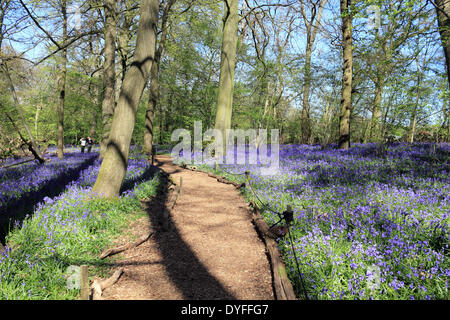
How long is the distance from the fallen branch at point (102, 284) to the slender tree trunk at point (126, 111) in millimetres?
2913

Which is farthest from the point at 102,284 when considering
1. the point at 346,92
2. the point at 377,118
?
the point at 377,118

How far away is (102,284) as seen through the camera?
315 centimetres

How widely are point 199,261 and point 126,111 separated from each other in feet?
14.5

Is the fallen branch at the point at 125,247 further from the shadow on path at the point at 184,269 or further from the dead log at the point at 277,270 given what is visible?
the dead log at the point at 277,270

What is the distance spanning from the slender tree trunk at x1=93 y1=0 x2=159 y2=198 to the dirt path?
136 cm

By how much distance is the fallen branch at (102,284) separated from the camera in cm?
295

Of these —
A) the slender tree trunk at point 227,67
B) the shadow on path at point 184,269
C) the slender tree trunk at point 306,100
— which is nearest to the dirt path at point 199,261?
the shadow on path at point 184,269

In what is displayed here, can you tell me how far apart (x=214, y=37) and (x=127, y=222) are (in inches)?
815

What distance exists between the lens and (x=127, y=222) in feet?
17.4

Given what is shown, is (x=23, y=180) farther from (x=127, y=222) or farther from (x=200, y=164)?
(x=200, y=164)

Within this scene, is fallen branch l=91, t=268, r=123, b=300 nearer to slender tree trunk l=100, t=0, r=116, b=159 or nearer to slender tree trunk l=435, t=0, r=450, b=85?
slender tree trunk l=100, t=0, r=116, b=159

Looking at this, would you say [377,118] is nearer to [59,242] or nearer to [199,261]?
[199,261]
